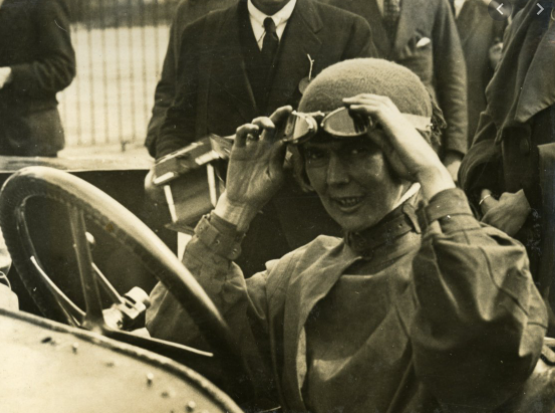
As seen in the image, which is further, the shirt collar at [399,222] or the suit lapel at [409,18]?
the suit lapel at [409,18]

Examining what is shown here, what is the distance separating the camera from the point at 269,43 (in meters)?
3.56

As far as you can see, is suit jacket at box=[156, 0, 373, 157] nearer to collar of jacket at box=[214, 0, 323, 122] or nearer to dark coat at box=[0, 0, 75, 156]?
collar of jacket at box=[214, 0, 323, 122]

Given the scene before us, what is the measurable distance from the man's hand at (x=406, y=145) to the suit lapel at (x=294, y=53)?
1.52ft

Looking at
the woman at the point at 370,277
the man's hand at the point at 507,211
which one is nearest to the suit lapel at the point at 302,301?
the woman at the point at 370,277

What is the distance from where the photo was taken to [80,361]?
11.5 feet

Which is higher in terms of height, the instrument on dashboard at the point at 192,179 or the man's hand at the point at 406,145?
the man's hand at the point at 406,145

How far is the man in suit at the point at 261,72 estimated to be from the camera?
350cm

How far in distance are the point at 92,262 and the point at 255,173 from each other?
834mm

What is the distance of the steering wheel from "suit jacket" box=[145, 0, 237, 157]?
1.37ft

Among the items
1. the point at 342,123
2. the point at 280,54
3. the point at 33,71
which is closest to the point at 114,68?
the point at 33,71

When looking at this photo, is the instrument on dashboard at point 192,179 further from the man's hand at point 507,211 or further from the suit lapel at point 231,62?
the man's hand at point 507,211

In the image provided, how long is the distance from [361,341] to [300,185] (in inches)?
27.1

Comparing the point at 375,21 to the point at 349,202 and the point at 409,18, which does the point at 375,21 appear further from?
the point at 349,202

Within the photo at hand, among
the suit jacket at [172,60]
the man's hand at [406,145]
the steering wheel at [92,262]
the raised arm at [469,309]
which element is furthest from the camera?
the suit jacket at [172,60]
